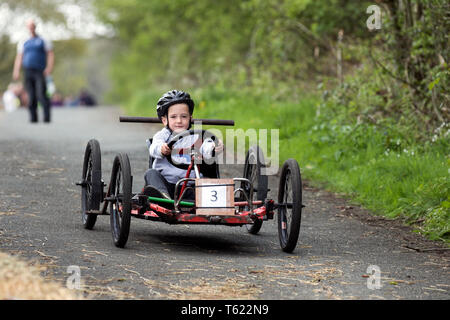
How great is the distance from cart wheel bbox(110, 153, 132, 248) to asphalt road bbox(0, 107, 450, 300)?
0.13 metres

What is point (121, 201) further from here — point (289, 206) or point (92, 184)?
point (289, 206)

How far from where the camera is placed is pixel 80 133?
1686 cm

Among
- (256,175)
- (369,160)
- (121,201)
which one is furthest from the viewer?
(369,160)

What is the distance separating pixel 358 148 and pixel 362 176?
1.48m

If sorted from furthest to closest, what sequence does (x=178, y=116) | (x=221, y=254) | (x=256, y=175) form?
(x=256, y=175) < (x=178, y=116) < (x=221, y=254)

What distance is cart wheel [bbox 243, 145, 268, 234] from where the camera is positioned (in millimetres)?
7371

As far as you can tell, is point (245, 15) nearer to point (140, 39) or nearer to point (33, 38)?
point (33, 38)

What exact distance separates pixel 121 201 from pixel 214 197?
2.62 feet

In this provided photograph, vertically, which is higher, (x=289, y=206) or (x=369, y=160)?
(x=369, y=160)

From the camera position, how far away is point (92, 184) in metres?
7.21

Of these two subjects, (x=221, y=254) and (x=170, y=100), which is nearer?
(x=221, y=254)

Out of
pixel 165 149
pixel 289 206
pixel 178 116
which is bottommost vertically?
pixel 289 206

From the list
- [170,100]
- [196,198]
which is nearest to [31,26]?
[170,100]

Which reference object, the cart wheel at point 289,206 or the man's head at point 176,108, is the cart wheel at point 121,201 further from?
the cart wheel at point 289,206
